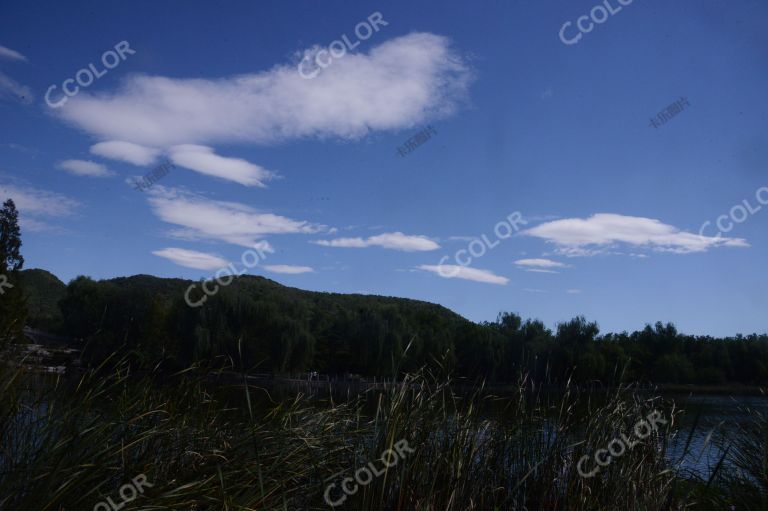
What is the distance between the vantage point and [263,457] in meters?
4.69

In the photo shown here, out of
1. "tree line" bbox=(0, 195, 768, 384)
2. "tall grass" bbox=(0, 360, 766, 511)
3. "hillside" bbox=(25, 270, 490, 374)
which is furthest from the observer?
"hillside" bbox=(25, 270, 490, 374)

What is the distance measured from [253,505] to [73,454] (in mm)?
1137

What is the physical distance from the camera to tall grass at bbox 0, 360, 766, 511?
352 centimetres

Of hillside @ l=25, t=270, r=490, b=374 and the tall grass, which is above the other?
hillside @ l=25, t=270, r=490, b=374

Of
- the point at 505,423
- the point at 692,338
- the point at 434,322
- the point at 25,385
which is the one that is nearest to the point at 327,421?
the point at 505,423

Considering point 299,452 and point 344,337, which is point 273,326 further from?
point 299,452

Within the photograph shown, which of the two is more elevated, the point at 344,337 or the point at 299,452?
the point at 344,337

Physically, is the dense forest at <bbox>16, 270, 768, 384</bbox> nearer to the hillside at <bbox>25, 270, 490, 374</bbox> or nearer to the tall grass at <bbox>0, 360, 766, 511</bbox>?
the hillside at <bbox>25, 270, 490, 374</bbox>

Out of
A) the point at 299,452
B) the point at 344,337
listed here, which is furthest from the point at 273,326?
the point at 299,452

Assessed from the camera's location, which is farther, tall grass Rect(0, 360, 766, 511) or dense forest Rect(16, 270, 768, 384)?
dense forest Rect(16, 270, 768, 384)

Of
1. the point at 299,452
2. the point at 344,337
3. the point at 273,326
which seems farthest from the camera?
the point at 344,337

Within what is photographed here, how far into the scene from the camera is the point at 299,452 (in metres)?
4.97

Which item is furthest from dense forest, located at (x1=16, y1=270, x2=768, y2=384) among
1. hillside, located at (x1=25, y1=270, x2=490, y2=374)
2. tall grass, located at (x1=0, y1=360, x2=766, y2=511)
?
tall grass, located at (x1=0, y1=360, x2=766, y2=511)

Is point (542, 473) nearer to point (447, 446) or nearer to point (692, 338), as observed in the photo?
point (447, 446)
